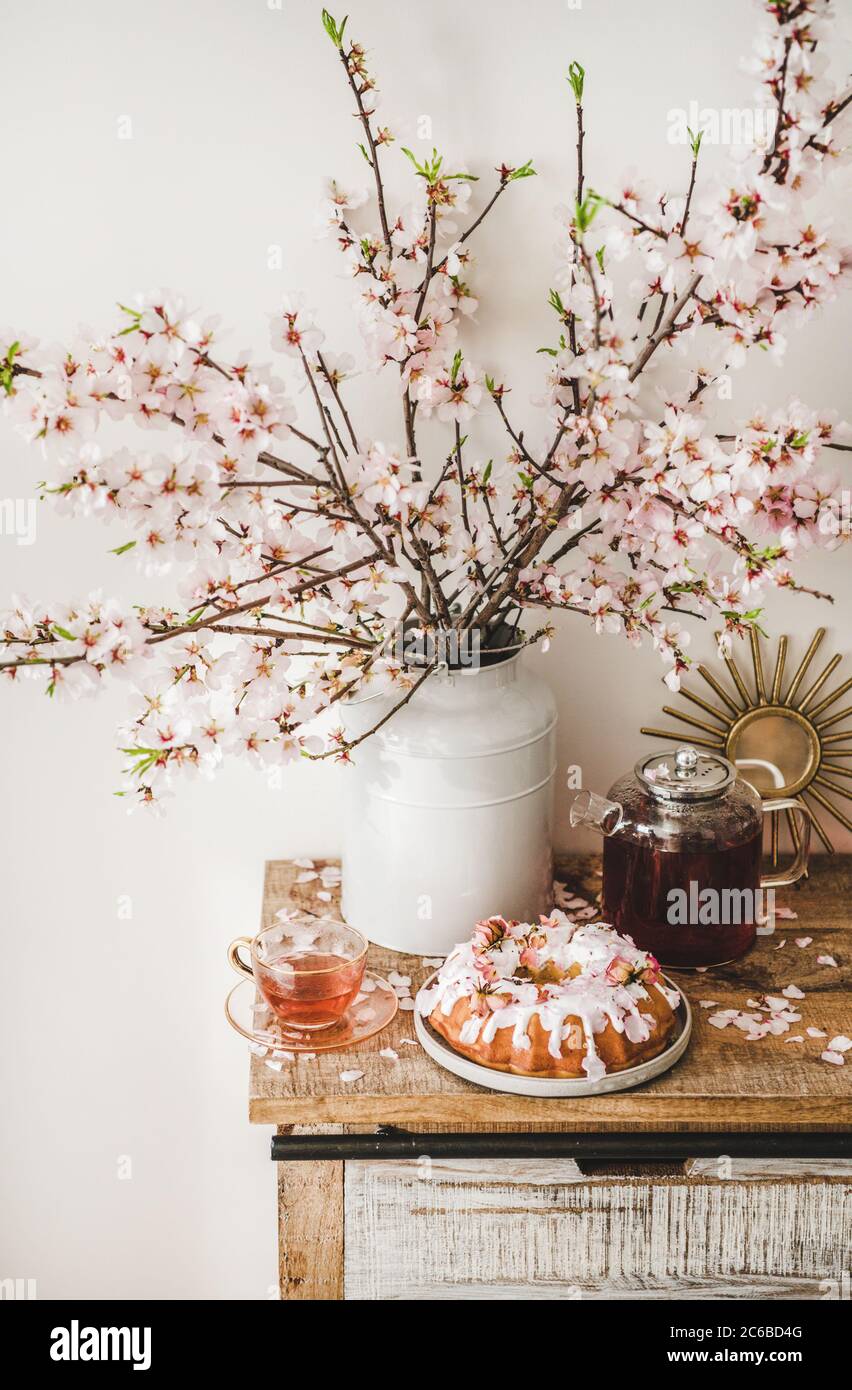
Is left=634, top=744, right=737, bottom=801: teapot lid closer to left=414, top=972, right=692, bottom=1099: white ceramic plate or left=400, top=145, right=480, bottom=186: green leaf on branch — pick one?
left=414, top=972, right=692, bottom=1099: white ceramic plate

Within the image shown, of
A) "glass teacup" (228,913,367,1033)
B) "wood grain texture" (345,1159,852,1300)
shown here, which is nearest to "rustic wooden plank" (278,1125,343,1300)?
"wood grain texture" (345,1159,852,1300)

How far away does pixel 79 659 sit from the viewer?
1.10 metres

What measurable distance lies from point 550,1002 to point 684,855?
0.24m

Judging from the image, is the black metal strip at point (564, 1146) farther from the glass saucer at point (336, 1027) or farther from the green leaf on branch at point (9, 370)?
the green leaf on branch at point (9, 370)

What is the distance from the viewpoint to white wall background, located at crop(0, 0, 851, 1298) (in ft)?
4.53

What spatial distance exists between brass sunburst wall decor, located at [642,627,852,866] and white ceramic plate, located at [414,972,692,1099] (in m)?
0.46

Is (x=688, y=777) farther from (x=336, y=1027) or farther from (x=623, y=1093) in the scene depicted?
(x=336, y=1027)

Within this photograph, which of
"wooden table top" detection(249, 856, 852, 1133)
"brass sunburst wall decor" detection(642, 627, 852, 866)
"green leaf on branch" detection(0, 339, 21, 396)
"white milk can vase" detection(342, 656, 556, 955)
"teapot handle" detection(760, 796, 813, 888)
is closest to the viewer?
"green leaf on branch" detection(0, 339, 21, 396)

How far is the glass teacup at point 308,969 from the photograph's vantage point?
127 centimetres

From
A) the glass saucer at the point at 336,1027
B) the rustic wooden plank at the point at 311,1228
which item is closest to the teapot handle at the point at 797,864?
the glass saucer at the point at 336,1027

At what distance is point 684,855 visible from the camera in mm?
1335

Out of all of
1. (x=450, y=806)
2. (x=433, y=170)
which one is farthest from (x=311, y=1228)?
(x=433, y=170)
